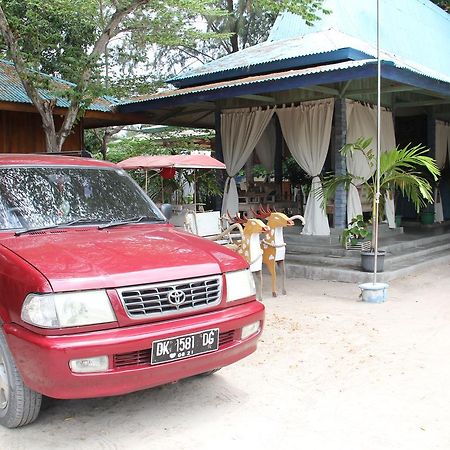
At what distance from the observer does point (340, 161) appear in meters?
10.1

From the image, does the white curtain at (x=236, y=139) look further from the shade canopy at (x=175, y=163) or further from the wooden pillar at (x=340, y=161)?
the shade canopy at (x=175, y=163)

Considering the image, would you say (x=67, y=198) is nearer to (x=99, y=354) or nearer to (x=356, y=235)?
(x=99, y=354)

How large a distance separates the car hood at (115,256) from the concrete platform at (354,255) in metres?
4.74

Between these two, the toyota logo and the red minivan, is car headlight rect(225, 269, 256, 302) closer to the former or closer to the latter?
the red minivan

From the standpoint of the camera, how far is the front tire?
3148 millimetres

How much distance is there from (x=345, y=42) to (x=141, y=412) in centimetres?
880

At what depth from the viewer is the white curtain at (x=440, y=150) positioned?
1414 centimetres

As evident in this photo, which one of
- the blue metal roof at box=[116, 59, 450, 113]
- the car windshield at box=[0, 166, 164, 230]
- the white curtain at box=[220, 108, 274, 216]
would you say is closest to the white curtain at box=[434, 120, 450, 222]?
the blue metal roof at box=[116, 59, 450, 113]

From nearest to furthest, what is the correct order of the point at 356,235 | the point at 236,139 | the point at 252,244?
the point at 252,244, the point at 356,235, the point at 236,139

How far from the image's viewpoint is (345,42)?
10.3 m

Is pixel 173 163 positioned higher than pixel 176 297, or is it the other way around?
pixel 173 163

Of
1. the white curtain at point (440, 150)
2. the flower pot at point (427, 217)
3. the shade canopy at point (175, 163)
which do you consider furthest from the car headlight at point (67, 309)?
the white curtain at point (440, 150)

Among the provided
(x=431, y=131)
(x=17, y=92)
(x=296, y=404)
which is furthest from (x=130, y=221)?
(x=431, y=131)

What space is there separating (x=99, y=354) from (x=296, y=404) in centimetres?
158
